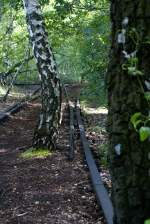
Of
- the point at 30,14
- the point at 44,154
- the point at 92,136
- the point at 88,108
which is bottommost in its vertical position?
the point at 88,108

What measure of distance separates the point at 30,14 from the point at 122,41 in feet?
22.7

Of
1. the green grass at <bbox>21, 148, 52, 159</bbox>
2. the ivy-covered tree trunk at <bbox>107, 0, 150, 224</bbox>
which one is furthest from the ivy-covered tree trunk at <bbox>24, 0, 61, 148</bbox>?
the ivy-covered tree trunk at <bbox>107, 0, 150, 224</bbox>

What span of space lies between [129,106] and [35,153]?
20.7 feet

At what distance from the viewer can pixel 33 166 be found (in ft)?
25.9

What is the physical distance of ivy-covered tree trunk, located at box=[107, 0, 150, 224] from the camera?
2586 millimetres

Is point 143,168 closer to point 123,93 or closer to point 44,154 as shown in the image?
point 123,93

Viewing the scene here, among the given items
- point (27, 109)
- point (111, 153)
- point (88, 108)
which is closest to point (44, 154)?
point (111, 153)

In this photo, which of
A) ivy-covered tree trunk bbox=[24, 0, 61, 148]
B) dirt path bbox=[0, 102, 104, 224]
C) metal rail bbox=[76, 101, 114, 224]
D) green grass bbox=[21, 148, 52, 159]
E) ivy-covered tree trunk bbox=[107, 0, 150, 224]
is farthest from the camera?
ivy-covered tree trunk bbox=[24, 0, 61, 148]

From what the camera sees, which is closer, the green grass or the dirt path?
the dirt path

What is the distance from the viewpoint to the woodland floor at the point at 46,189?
17.9 feet

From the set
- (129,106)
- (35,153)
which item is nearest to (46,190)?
(35,153)

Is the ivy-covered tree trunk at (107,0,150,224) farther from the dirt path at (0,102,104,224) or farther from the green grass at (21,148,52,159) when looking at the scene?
the green grass at (21,148,52,159)

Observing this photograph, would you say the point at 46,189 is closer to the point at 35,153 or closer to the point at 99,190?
the point at 99,190

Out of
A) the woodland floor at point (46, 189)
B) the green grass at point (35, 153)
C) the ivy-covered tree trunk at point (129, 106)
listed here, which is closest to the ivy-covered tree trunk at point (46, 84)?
the green grass at point (35, 153)
